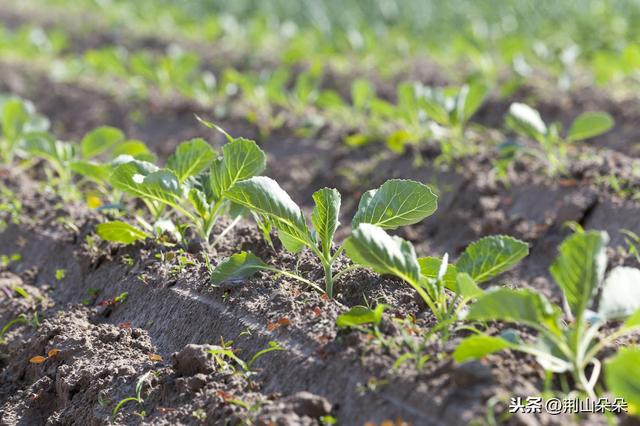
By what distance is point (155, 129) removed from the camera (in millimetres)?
6863

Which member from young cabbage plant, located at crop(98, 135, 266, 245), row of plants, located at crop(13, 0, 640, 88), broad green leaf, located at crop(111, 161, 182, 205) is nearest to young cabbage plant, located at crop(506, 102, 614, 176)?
young cabbage plant, located at crop(98, 135, 266, 245)

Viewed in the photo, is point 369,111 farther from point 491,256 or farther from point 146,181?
point 491,256

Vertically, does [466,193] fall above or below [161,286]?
above

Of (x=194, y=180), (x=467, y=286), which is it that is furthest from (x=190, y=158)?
(x=467, y=286)

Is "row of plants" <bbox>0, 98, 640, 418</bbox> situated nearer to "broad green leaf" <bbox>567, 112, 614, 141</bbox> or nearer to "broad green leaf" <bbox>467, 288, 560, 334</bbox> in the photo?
"broad green leaf" <bbox>467, 288, 560, 334</bbox>

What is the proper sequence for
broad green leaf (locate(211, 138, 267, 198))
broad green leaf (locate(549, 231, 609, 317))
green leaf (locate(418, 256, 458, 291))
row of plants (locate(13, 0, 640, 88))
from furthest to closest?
1. row of plants (locate(13, 0, 640, 88))
2. broad green leaf (locate(211, 138, 267, 198))
3. green leaf (locate(418, 256, 458, 291))
4. broad green leaf (locate(549, 231, 609, 317))

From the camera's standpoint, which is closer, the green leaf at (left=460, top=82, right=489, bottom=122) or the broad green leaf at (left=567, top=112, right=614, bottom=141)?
the broad green leaf at (left=567, top=112, right=614, bottom=141)

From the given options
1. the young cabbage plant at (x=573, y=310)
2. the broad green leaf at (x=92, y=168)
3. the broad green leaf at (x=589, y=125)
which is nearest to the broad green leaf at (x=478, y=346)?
the young cabbage plant at (x=573, y=310)

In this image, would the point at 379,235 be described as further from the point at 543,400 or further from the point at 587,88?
the point at 587,88

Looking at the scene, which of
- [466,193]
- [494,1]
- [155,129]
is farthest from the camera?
[494,1]

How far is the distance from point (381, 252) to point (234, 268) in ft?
2.02

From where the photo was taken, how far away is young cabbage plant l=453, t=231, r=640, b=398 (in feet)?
6.67

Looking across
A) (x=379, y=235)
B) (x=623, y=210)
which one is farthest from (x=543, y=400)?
(x=623, y=210)

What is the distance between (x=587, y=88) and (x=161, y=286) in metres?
4.63
